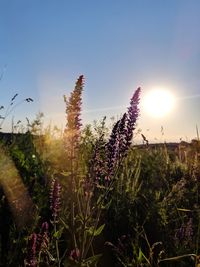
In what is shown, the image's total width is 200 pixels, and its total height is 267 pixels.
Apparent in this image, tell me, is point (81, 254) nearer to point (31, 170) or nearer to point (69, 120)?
point (69, 120)

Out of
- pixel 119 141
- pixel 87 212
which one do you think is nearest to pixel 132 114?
pixel 119 141

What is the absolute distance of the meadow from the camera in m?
3.20

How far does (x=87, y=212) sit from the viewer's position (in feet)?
10.7

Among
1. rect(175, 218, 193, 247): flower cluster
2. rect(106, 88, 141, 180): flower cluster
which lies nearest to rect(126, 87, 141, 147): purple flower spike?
rect(106, 88, 141, 180): flower cluster

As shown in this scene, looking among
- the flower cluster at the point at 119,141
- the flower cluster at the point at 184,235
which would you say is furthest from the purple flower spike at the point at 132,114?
the flower cluster at the point at 184,235

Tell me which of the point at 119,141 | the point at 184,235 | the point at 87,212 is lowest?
the point at 184,235

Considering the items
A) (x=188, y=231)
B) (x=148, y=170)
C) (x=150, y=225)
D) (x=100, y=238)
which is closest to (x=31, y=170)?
(x=100, y=238)

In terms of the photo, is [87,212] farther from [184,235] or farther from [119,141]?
[184,235]

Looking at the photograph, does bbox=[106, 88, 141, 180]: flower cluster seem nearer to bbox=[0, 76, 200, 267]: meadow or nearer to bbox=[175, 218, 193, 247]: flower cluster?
bbox=[0, 76, 200, 267]: meadow

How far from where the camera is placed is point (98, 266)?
173 inches

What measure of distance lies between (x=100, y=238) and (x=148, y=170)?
2517 millimetres

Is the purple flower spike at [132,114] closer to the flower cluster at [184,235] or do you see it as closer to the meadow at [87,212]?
the meadow at [87,212]

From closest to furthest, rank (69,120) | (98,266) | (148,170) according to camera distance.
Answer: (69,120), (98,266), (148,170)

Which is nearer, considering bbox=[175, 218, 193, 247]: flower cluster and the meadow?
the meadow
